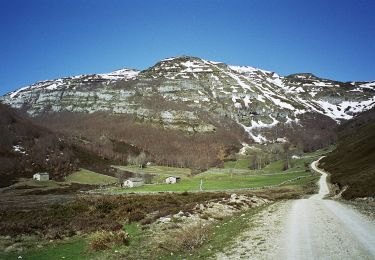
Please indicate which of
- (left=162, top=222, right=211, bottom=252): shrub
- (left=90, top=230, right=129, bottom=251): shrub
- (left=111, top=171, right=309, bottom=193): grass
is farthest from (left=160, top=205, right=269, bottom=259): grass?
(left=111, top=171, right=309, bottom=193): grass

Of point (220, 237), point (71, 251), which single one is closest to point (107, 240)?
point (71, 251)

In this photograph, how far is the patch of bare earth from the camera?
22.3 meters

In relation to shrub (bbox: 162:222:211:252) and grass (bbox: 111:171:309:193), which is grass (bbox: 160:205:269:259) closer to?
shrub (bbox: 162:222:211:252)

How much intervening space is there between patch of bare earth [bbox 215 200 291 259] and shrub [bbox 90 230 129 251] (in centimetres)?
789

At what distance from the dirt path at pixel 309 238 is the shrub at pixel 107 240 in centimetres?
816

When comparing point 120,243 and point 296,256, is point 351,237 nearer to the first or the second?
point 296,256

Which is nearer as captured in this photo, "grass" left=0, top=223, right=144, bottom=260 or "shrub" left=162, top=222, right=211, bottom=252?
"grass" left=0, top=223, right=144, bottom=260

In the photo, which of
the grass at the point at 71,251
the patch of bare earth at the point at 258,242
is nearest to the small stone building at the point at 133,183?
the patch of bare earth at the point at 258,242

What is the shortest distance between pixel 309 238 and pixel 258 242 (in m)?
3.49

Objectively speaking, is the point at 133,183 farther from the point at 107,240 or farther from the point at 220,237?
the point at 107,240

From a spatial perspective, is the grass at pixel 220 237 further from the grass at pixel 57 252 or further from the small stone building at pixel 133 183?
the small stone building at pixel 133 183

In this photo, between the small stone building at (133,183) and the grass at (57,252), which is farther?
the small stone building at (133,183)

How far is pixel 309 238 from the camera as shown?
25.8 meters

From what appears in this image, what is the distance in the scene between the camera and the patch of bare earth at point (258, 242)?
22.3 metres
